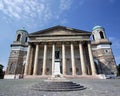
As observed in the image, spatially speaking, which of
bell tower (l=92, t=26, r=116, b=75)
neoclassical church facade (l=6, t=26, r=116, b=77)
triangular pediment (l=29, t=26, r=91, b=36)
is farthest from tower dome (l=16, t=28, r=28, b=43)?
bell tower (l=92, t=26, r=116, b=75)

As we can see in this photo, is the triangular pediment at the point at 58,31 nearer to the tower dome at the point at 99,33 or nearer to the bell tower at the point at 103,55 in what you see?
the bell tower at the point at 103,55

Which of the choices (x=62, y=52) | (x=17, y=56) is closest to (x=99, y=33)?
(x=62, y=52)

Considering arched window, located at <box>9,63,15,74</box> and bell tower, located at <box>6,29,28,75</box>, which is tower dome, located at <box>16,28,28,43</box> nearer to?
bell tower, located at <box>6,29,28,75</box>

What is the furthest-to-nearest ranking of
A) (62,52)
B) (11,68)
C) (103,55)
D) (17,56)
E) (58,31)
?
1. (17,56)
2. (11,68)
3. (103,55)
4. (58,31)
5. (62,52)

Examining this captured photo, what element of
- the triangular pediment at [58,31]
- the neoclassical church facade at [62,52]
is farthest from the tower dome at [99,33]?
the triangular pediment at [58,31]

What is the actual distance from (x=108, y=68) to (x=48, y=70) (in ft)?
60.5

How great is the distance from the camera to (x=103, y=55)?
31141 mm

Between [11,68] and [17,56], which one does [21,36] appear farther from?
[11,68]

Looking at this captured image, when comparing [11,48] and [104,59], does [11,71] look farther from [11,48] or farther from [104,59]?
[104,59]

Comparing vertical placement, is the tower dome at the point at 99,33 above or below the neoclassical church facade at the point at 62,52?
above

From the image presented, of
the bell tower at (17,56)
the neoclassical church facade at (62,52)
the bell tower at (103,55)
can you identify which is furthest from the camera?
the bell tower at (17,56)

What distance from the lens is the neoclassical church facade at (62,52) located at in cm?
2616

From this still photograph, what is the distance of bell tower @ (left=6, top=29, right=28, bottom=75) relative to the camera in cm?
3123

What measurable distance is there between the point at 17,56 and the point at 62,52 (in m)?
16.0
